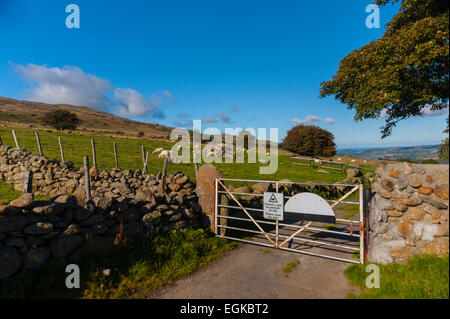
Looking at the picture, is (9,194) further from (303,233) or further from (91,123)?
(91,123)

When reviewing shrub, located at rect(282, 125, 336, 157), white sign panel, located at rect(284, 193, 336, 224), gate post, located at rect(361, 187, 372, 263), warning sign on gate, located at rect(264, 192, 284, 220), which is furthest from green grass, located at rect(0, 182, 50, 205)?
shrub, located at rect(282, 125, 336, 157)

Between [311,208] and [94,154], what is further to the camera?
[94,154]

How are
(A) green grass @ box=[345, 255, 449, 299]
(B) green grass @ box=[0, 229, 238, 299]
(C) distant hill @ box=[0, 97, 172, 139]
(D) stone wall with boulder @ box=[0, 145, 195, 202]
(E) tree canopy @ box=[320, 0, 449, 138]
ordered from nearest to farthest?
1. (A) green grass @ box=[345, 255, 449, 299]
2. (B) green grass @ box=[0, 229, 238, 299]
3. (E) tree canopy @ box=[320, 0, 449, 138]
4. (D) stone wall with boulder @ box=[0, 145, 195, 202]
5. (C) distant hill @ box=[0, 97, 172, 139]

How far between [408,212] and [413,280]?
1345 mm

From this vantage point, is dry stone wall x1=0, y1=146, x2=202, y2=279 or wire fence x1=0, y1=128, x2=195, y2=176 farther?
wire fence x1=0, y1=128, x2=195, y2=176

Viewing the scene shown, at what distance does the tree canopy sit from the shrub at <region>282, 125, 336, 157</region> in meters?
23.4

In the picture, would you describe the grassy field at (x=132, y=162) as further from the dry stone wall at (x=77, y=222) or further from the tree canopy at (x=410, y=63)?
the tree canopy at (x=410, y=63)

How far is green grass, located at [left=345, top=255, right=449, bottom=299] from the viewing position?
3719 millimetres

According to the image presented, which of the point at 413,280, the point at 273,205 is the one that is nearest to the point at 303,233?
the point at 273,205

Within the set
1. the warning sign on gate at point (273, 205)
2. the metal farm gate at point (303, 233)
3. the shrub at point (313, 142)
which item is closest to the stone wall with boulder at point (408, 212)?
the metal farm gate at point (303, 233)

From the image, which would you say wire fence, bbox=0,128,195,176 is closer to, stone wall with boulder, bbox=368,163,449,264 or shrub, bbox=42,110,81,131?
stone wall with boulder, bbox=368,163,449,264

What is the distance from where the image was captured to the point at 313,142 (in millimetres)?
35281

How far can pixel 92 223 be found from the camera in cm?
551

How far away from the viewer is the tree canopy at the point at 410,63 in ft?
26.7
